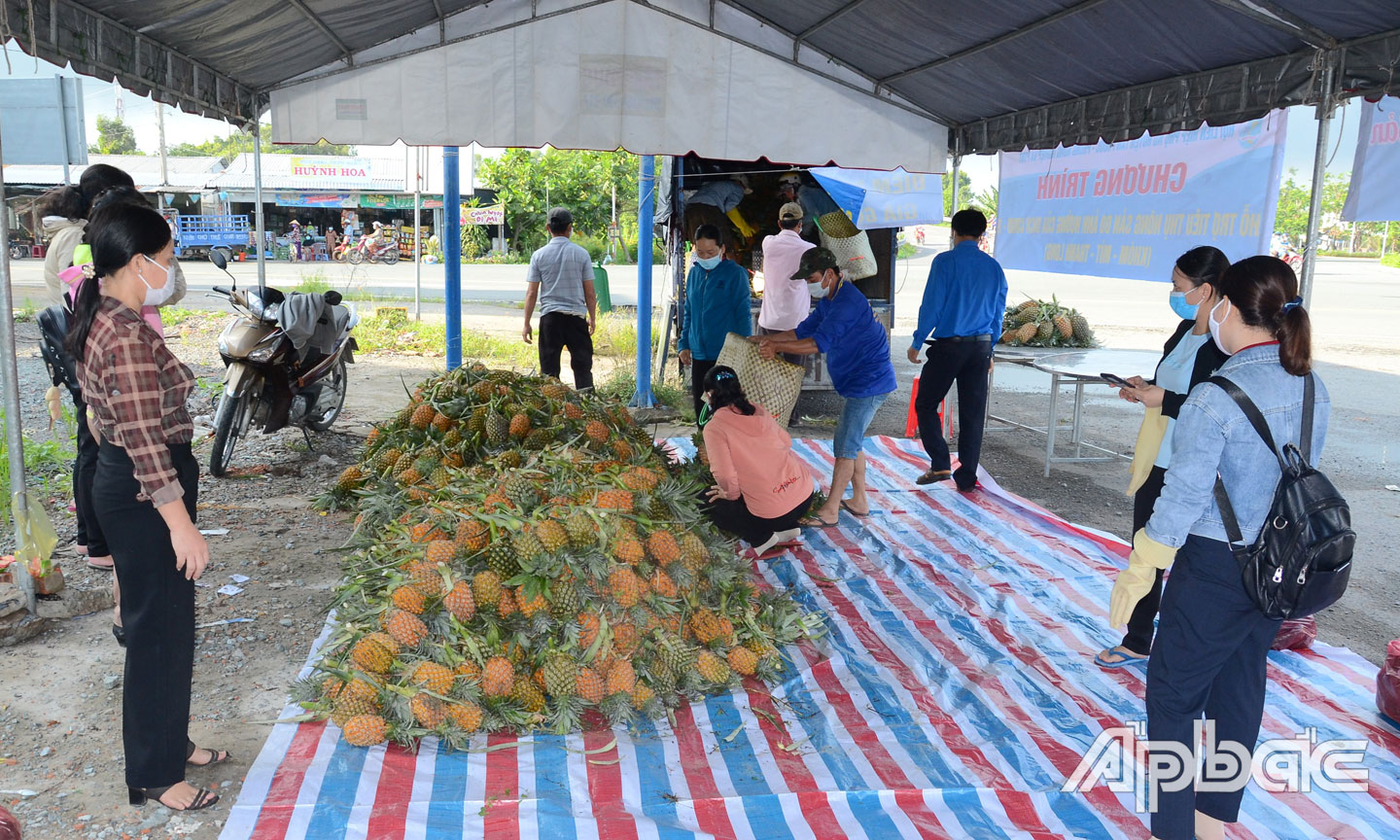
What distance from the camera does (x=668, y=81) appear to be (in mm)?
6105

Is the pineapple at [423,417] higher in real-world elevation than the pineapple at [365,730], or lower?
higher

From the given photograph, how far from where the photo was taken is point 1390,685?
3221mm

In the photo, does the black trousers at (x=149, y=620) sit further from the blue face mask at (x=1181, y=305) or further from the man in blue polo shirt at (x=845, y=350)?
the blue face mask at (x=1181, y=305)

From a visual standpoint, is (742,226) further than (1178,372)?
Yes

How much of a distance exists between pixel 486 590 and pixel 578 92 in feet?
13.3

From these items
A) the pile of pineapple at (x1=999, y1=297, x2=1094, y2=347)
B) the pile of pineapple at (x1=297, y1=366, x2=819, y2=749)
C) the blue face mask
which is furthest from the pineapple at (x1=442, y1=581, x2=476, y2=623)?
the pile of pineapple at (x1=999, y1=297, x2=1094, y2=347)

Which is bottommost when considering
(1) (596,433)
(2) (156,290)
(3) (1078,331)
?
(1) (596,433)

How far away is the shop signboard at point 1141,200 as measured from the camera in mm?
4812

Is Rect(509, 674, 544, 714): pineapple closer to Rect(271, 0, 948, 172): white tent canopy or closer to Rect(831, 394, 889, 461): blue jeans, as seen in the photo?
Rect(831, 394, 889, 461): blue jeans

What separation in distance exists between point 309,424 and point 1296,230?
5616 cm

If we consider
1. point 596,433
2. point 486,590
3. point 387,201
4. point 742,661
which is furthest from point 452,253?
point 387,201

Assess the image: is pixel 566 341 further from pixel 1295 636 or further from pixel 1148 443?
pixel 1295 636

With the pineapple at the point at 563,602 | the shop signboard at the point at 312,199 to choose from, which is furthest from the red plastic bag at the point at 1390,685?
the shop signboard at the point at 312,199

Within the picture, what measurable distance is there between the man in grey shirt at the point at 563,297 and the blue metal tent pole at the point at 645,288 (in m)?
0.83
